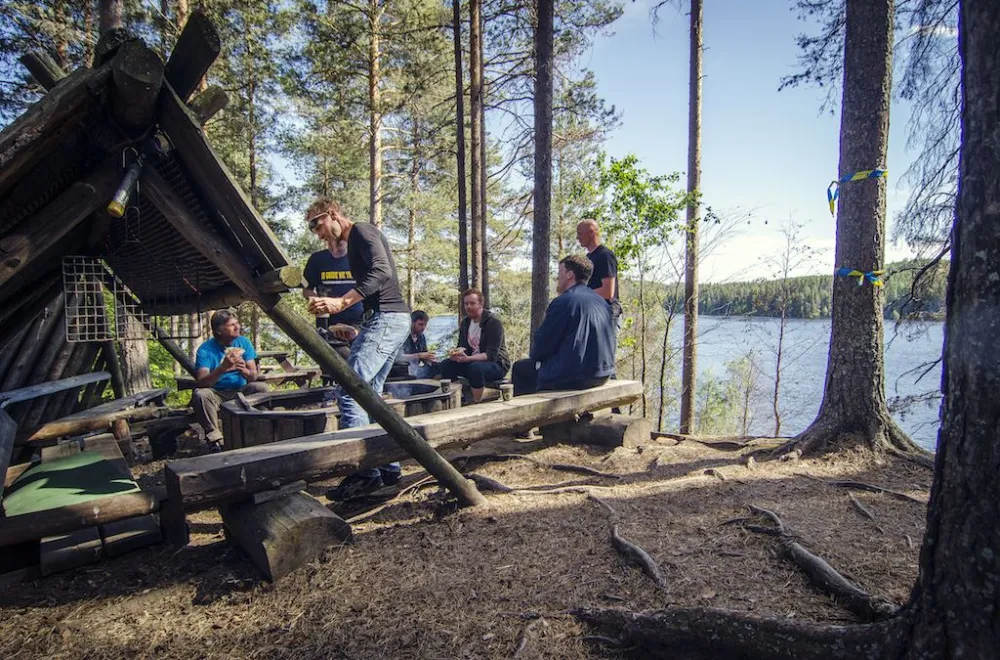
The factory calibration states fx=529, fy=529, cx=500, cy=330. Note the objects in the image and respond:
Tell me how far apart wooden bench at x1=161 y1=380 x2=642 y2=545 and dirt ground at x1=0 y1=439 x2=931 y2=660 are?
1.42 ft

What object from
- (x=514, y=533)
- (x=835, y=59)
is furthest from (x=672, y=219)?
(x=514, y=533)

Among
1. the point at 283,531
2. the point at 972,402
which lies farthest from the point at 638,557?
the point at 283,531

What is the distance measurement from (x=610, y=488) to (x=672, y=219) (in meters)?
6.69

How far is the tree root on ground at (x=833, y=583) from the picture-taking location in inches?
83.1

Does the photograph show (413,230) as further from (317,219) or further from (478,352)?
(317,219)

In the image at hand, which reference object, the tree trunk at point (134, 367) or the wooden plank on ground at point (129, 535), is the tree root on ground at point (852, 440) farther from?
the tree trunk at point (134, 367)

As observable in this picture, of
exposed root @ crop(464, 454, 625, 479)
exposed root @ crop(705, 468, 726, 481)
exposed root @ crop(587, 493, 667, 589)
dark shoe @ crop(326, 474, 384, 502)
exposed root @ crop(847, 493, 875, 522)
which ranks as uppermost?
exposed root @ crop(847, 493, 875, 522)

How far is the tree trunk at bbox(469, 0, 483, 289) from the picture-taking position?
34.3 feet

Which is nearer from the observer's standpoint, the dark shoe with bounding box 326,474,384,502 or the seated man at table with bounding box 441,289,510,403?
Answer: the dark shoe with bounding box 326,474,384,502

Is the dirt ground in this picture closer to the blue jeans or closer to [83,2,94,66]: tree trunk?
the blue jeans

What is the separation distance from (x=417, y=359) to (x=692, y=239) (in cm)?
644

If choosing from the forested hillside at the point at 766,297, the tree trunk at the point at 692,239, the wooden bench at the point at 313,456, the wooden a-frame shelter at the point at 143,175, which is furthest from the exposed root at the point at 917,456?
the forested hillside at the point at 766,297

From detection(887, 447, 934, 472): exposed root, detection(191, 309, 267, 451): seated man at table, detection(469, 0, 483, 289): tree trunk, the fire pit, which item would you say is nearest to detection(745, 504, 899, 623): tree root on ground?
detection(887, 447, 934, 472): exposed root

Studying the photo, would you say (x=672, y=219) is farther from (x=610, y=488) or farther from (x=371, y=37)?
(x=371, y=37)
